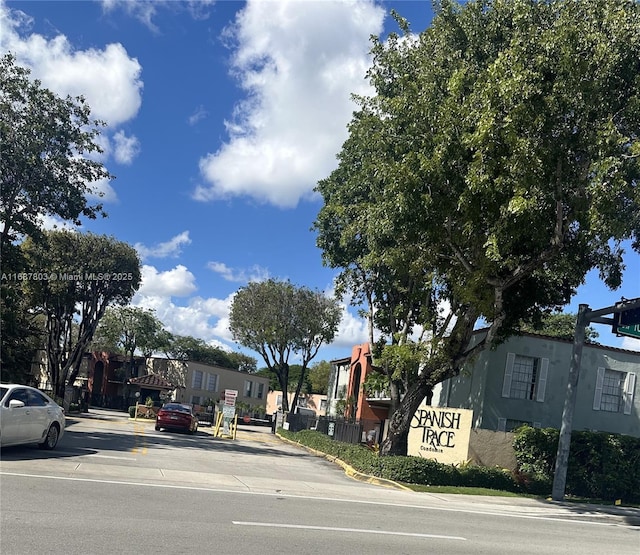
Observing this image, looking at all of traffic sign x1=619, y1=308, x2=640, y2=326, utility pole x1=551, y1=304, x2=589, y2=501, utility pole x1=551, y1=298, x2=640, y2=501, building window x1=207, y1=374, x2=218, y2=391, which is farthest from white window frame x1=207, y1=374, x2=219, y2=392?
traffic sign x1=619, y1=308, x2=640, y2=326

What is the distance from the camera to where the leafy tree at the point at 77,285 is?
40781mm

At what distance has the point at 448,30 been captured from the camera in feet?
57.7

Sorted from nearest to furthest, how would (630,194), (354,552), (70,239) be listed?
(354,552) < (630,194) < (70,239)

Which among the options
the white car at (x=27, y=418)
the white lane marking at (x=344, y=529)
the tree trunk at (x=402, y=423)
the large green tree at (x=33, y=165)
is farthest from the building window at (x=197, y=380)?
the white lane marking at (x=344, y=529)

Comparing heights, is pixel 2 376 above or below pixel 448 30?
below

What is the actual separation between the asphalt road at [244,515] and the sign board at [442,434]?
4.58m

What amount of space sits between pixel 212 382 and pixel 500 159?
55.8 meters

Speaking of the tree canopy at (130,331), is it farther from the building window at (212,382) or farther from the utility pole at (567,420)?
the utility pole at (567,420)

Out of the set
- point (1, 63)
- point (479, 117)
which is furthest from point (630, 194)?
point (1, 63)

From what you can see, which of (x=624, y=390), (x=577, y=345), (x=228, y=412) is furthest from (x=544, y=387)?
(x=228, y=412)

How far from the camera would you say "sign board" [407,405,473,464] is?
69.6 ft

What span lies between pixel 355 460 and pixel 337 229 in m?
8.36

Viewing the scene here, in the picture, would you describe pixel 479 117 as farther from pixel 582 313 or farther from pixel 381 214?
pixel 582 313

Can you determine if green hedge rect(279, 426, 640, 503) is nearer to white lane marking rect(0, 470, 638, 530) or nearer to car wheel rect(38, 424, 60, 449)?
white lane marking rect(0, 470, 638, 530)
